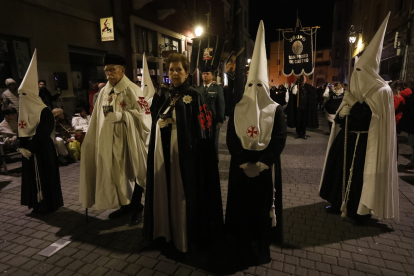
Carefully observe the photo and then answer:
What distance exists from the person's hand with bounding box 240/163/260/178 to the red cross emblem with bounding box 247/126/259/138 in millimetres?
293

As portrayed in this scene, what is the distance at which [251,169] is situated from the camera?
106 inches

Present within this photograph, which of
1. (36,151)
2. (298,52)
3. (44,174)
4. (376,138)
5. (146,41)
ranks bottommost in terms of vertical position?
(44,174)

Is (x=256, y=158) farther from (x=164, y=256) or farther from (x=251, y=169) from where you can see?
(x=164, y=256)

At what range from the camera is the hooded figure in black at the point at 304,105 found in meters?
9.98

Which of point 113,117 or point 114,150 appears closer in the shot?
point 113,117

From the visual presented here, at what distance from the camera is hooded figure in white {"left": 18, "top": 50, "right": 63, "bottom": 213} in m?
3.99

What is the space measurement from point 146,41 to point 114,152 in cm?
1465

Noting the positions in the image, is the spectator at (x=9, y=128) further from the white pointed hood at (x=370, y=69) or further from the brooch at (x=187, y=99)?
the white pointed hood at (x=370, y=69)

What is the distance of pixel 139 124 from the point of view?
3.93 m

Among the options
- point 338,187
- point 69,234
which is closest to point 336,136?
point 338,187

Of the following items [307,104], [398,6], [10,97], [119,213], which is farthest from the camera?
[398,6]

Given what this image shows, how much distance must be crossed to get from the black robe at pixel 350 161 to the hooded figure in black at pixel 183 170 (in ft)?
6.63

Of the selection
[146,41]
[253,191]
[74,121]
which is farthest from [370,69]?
[146,41]

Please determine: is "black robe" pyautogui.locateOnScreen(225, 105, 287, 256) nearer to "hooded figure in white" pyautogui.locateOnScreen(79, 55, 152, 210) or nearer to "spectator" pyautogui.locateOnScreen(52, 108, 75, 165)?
"hooded figure in white" pyautogui.locateOnScreen(79, 55, 152, 210)
